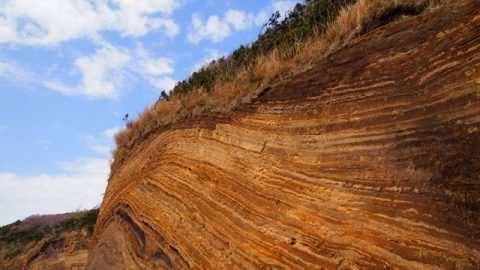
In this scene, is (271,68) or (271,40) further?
(271,40)

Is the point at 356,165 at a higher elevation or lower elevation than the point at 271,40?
lower

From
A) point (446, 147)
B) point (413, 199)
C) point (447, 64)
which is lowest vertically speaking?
point (413, 199)

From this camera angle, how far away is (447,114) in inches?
155

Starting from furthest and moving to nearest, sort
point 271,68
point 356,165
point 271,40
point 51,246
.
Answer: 1. point 51,246
2. point 271,40
3. point 271,68
4. point 356,165

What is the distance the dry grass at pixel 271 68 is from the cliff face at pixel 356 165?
0.27m

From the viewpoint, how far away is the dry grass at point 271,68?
17.4 feet

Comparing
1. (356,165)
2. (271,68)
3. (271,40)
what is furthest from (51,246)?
(356,165)

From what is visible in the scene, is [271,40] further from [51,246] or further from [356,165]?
[51,246]

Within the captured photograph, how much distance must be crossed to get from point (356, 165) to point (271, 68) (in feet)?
8.40

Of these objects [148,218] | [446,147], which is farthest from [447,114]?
[148,218]

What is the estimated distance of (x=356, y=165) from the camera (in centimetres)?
454

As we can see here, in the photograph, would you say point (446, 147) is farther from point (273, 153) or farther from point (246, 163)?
point (246, 163)

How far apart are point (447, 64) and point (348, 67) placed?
3.99ft

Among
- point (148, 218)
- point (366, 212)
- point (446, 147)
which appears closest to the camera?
point (446, 147)
